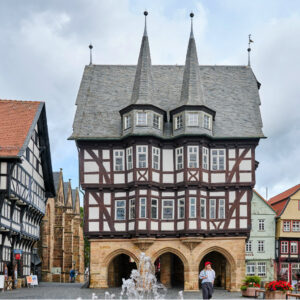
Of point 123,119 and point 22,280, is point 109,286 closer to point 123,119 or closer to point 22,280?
point 22,280

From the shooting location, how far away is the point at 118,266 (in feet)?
140

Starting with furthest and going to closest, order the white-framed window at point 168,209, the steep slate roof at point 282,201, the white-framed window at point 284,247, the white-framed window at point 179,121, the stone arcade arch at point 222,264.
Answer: the steep slate roof at point 282,201
the white-framed window at point 284,247
the white-framed window at point 179,121
the white-framed window at point 168,209
the stone arcade arch at point 222,264

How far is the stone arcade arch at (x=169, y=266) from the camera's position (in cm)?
3816

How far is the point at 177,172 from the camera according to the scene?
127 feet

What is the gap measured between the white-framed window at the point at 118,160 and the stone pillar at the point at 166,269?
7.02 meters

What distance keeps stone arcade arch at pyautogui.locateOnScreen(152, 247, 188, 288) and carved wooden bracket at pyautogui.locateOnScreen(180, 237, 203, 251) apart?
79 centimetres

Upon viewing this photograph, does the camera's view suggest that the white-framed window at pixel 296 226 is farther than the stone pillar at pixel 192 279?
Yes

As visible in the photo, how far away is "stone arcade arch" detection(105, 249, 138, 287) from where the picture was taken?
38.4 meters

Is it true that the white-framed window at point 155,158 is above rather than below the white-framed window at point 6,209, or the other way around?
above

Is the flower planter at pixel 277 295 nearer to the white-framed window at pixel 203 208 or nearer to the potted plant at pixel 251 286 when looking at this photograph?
the potted plant at pixel 251 286

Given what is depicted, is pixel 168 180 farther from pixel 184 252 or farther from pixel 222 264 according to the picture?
pixel 222 264

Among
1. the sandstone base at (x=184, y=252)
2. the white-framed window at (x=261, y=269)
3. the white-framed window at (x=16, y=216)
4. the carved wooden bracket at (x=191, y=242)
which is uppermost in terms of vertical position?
the white-framed window at (x=16, y=216)

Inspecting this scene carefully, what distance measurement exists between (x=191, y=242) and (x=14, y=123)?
13315 mm

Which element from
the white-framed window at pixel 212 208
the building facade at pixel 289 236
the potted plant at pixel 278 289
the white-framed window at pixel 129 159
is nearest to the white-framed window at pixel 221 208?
the white-framed window at pixel 212 208
